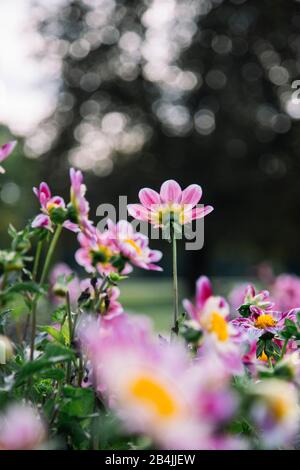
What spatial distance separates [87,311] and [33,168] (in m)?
14.3

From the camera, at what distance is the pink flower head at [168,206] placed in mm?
831

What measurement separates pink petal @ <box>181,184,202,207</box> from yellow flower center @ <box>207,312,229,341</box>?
0.80 feet

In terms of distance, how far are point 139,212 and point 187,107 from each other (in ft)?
44.2

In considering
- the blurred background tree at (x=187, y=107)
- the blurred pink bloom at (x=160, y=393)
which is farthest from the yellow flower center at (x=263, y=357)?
the blurred background tree at (x=187, y=107)

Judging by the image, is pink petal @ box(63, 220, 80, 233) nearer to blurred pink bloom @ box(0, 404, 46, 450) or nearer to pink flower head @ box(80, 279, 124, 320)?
pink flower head @ box(80, 279, 124, 320)

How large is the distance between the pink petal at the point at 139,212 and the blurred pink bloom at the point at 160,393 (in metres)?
0.33

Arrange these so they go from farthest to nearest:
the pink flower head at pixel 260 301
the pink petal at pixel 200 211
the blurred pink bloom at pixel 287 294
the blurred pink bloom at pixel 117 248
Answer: the blurred pink bloom at pixel 287 294 < the pink flower head at pixel 260 301 < the pink petal at pixel 200 211 < the blurred pink bloom at pixel 117 248

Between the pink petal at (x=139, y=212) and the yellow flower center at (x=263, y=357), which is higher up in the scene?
the pink petal at (x=139, y=212)

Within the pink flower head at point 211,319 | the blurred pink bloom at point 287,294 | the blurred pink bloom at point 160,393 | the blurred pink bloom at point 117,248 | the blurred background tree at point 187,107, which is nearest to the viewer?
the blurred pink bloom at point 160,393

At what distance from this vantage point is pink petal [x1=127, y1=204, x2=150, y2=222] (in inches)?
32.6

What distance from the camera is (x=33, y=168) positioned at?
48.2 feet

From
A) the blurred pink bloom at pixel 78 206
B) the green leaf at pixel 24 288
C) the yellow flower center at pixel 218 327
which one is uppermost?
the blurred pink bloom at pixel 78 206

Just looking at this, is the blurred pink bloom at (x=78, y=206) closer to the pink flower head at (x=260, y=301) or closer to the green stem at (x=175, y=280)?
the green stem at (x=175, y=280)
